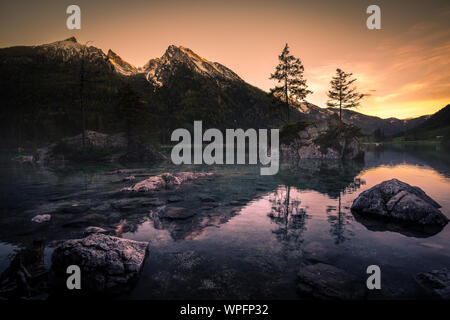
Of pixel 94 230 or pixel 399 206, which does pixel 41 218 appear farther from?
pixel 399 206

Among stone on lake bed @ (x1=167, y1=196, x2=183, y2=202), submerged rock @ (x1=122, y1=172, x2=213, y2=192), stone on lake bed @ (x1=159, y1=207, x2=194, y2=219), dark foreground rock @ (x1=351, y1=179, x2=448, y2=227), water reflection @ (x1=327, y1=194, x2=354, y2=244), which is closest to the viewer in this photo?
water reflection @ (x1=327, y1=194, x2=354, y2=244)

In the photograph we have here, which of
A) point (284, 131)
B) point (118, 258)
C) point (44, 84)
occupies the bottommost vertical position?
point (118, 258)

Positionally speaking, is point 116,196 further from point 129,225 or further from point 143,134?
point 143,134

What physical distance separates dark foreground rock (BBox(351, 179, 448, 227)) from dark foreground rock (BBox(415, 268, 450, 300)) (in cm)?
415

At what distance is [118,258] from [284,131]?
43796mm

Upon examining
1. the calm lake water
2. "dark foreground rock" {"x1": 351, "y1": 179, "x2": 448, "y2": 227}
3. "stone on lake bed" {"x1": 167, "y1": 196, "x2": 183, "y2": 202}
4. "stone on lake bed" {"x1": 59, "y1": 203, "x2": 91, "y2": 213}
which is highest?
"dark foreground rock" {"x1": 351, "y1": 179, "x2": 448, "y2": 227}

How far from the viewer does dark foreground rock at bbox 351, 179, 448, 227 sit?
8602mm

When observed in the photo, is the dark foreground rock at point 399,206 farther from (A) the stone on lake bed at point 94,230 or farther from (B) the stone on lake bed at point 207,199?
(A) the stone on lake bed at point 94,230

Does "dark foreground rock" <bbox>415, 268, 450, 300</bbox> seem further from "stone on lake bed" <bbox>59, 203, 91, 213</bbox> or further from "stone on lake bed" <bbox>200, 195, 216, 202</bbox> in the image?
"stone on lake bed" <bbox>59, 203, 91, 213</bbox>

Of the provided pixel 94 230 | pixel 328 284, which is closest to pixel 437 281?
pixel 328 284

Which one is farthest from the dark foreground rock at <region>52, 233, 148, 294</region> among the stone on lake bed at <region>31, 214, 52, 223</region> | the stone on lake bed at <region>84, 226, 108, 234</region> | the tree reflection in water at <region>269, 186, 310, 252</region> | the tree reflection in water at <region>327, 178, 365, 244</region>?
the tree reflection in water at <region>327, 178, 365, 244</region>

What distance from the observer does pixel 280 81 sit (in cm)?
4647

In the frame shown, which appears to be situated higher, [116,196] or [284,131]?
[284,131]
